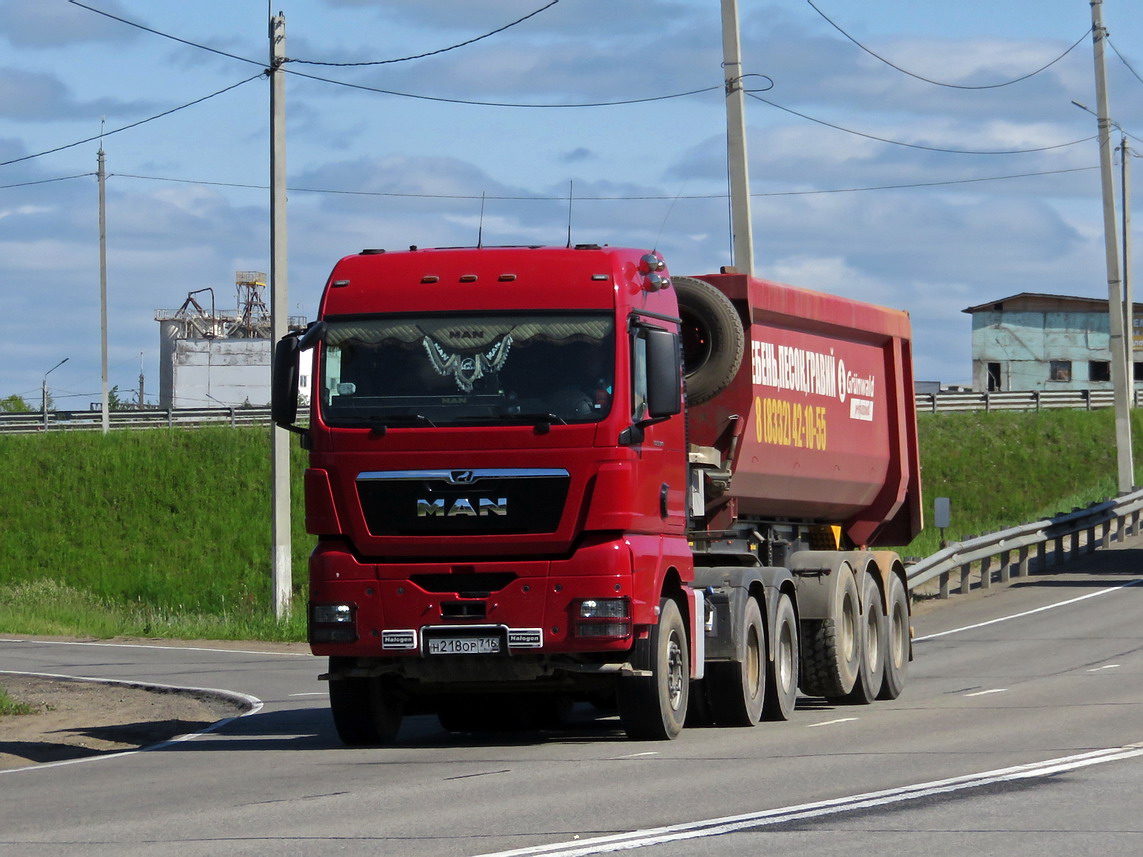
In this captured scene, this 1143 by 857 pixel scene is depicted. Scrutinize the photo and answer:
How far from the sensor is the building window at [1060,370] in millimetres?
82875

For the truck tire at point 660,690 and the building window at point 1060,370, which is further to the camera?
the building window at point 1060,370

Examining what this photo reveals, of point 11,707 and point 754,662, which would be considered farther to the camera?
point 11,707

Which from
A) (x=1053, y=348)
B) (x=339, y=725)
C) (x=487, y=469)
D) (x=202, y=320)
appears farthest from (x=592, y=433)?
(x=202, y=320)

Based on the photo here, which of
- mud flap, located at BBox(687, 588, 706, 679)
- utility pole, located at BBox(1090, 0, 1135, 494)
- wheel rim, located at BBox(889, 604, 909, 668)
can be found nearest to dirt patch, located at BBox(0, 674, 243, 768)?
mud flap, located at BBox(687, 588, 706, 679)

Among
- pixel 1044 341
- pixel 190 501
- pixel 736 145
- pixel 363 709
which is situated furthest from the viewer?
pixel 1044 341

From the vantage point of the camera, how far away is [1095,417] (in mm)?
62344

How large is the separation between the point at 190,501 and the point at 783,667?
37043mm

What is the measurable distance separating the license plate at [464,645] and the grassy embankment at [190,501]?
25.2m

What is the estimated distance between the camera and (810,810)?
31.6 feet

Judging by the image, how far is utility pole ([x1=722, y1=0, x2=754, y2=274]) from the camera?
26375 mm

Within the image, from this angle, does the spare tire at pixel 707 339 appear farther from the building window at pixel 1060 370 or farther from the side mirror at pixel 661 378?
the building window at pixel 1060 370

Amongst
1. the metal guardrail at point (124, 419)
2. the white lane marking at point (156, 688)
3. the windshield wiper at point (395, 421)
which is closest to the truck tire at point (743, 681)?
the windshield wiper at point (395, 421)

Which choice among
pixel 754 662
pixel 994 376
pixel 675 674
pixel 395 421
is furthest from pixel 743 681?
pixel 994 376

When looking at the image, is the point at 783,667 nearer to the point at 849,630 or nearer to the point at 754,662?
the point at 754,662
